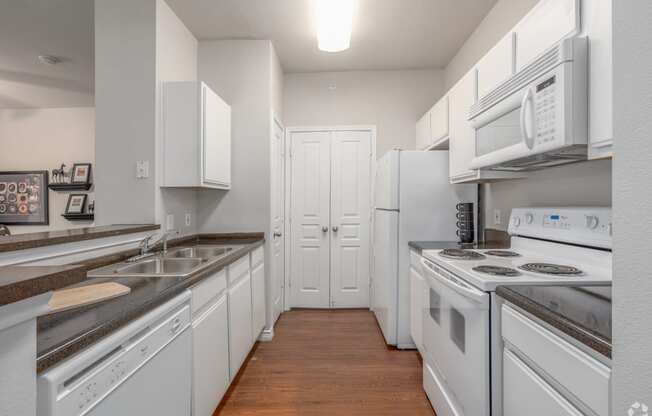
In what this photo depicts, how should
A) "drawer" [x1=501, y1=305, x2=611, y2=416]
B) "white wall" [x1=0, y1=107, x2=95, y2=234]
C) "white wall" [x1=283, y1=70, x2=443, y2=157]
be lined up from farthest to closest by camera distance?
"white wall" [x1=0, y1=107, x2=95, y2=234] → "white wall" [x1=283, y1=70, x2=443, y2=157] → "drawer" [x1=501, y1=305, x2=611, y2=416]

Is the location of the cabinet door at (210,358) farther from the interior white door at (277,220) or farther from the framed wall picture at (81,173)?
the framed wall picture at (81,173)

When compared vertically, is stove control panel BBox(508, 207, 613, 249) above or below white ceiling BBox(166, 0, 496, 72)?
Answer: below

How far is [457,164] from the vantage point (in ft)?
7.92

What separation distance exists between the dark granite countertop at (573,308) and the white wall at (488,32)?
1.77m

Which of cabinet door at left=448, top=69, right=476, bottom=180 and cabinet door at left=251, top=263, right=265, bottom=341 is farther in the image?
cabinet door at left=251, top=263, right=265, bottom=341

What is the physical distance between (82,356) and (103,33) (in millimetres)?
2263

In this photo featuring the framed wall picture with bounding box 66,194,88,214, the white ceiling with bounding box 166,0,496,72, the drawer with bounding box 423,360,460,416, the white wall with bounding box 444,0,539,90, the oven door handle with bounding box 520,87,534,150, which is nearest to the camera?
the oven door handle with bounding box 520,87,534,150

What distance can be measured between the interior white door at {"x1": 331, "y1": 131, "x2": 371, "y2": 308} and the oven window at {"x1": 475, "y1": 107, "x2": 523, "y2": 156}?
1.87 m

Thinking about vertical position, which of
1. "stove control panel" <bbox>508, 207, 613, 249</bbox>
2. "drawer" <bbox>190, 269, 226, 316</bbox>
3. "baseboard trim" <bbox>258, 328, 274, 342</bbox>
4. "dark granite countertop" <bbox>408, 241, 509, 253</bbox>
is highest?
"stove control panel" <bbox>508, 207, 613, 249</bbox>

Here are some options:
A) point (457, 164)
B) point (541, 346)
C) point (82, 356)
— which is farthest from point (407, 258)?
point (82, 356)

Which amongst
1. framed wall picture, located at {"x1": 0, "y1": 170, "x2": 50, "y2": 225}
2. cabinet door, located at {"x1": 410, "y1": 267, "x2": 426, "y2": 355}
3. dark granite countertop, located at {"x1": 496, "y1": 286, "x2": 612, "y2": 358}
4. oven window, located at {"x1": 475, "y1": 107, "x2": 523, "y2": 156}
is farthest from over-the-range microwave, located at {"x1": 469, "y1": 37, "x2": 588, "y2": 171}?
framed wall picture, located at {"x1": 0, "y1": 170, "x2": 50, "y2": 225}

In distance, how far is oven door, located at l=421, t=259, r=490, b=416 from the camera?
1.33 meters

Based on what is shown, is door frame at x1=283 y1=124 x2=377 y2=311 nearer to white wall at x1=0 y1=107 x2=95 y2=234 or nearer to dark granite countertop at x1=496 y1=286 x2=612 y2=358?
dark granite countertop at x1=496 y1=286 x2=612 y2=358

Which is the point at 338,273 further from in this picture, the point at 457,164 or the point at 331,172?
the point at 457,164
